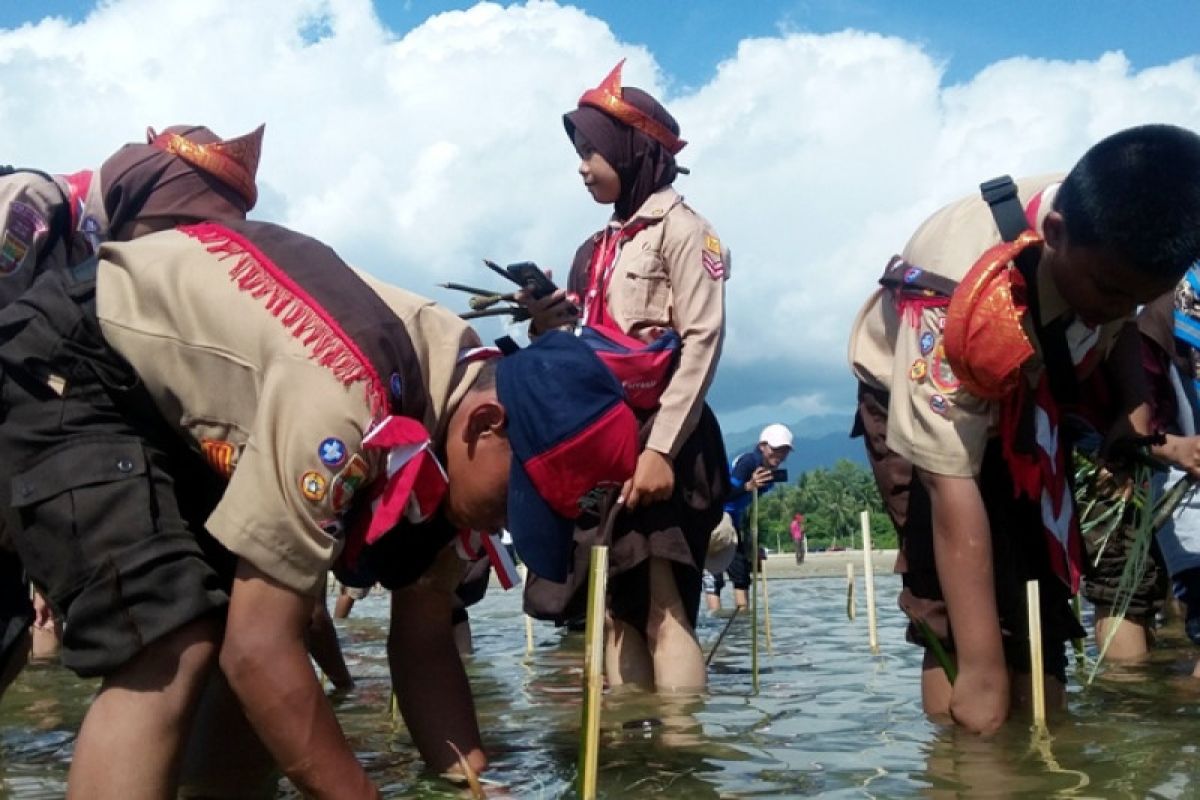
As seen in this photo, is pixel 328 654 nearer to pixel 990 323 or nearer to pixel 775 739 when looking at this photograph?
pixel 775 739

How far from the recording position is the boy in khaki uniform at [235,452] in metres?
2.35

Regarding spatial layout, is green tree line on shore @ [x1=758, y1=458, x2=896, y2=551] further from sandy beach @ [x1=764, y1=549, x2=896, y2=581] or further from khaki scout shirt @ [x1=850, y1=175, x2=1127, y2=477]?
khaki scout shirt @ [x1=850, y1=175, x2=1127, y2=477]

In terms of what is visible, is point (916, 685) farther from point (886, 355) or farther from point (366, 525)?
point (366, 525)

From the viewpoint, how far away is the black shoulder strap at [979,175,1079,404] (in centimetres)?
334

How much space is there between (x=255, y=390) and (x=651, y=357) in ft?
7.19

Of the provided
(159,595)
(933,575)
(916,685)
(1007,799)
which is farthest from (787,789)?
(916,685)

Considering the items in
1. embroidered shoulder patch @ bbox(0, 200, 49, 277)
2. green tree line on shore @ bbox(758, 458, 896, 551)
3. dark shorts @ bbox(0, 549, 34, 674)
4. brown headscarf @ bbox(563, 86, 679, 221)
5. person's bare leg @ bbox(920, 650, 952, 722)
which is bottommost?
person's bare leg @ bbox(920, 650, 952, 722)

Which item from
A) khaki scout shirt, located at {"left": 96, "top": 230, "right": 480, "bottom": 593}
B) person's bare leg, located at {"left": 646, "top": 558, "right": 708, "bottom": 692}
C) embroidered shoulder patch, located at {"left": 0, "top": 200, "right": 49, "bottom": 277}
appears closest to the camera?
khaki scout shirt, located at {"left": 96, "top": 230, "right": 480, "bottom": 593}

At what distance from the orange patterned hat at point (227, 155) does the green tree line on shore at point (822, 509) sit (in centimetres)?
3903

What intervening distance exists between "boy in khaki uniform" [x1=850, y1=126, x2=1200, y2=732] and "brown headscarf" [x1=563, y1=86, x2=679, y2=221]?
3.74 ft

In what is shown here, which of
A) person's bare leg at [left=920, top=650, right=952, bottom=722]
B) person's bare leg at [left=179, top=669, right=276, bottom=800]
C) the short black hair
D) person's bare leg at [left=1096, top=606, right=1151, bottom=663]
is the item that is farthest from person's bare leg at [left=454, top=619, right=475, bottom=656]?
the short black hair

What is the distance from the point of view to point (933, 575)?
391 cm

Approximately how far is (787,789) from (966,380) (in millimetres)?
1019

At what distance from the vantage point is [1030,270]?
131 inches
